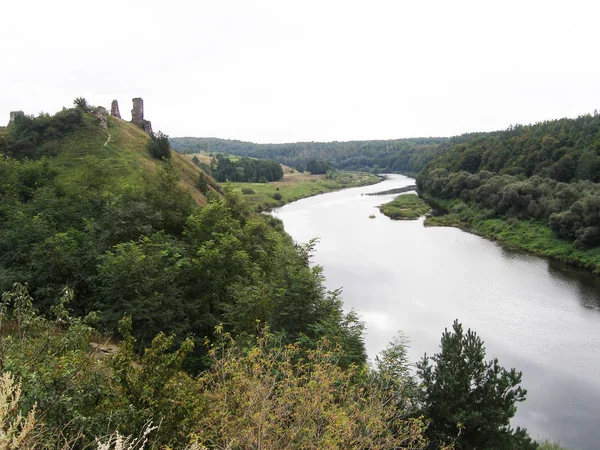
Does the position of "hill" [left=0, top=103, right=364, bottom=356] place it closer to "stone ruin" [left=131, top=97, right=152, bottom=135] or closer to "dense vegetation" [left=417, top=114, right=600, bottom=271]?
"stone ruin" [left=131, top=97, right=152, bottom=135]

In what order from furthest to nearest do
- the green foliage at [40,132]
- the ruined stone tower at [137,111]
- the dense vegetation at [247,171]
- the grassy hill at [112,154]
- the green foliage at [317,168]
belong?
the green foliage at [317,168], the dense vegetation at [247,171], the ruined stone tower at [137,111], the green foliage at [40,132], the grassy hill at [112,154]

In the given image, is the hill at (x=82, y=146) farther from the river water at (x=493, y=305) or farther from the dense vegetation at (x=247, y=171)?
the dense vegetation at (x=247, y=171)

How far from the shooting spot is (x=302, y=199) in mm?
100062

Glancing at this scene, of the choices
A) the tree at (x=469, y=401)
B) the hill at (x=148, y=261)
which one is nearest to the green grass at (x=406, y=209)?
the hill at (x=148, y=261)

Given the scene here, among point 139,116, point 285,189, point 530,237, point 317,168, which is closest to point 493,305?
point 530,237

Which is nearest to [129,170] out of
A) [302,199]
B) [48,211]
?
[48,211]

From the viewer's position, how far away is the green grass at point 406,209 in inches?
2805

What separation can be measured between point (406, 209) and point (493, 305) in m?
45.0

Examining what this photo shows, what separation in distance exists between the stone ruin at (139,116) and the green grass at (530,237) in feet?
150

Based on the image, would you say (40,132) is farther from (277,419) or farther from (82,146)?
(277,419)

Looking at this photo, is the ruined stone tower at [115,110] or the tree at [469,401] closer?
the tree at [469,401]

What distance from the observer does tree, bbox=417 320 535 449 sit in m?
12.7

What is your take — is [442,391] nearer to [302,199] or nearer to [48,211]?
[48,211]

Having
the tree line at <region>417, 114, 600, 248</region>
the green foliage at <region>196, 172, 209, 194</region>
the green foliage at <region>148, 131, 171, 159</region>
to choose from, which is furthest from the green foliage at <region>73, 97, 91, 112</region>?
the tree line at <region>417, 114, 600, 248</region>
